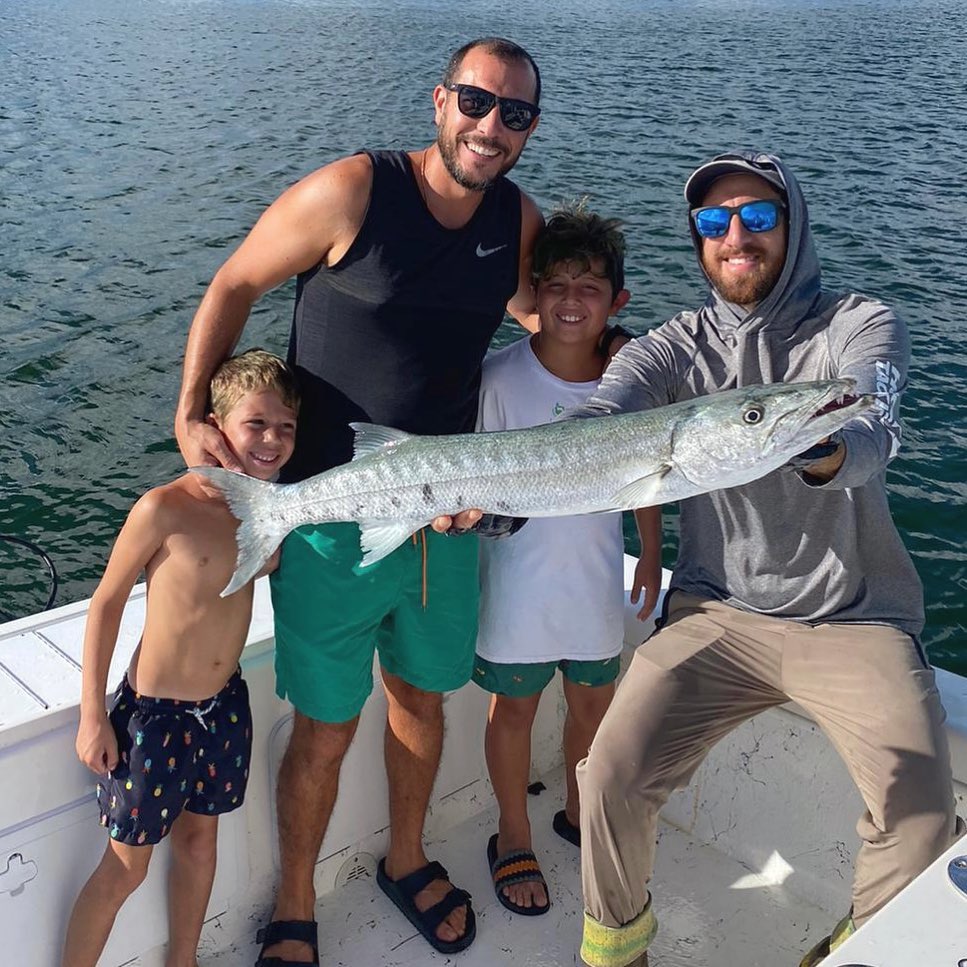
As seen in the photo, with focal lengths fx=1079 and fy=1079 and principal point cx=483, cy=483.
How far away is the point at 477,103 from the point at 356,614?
1.86 metres

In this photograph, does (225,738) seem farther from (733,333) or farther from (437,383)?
(733,333)

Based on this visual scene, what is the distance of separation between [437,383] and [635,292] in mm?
10764

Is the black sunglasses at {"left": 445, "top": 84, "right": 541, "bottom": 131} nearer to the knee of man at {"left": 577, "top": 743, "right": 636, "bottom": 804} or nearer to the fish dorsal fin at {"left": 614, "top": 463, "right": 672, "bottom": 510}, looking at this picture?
the fish dorsal fin at {"left": 614, "top": 463, "right": 672, "bottom": 510}

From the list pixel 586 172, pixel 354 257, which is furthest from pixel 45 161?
pixel 354 257

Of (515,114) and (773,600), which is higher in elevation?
(515,114)

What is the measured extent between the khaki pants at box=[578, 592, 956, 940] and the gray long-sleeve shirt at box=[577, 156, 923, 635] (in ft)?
0.37

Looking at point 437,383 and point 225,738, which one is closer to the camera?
point 225,738

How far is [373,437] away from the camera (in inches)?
143

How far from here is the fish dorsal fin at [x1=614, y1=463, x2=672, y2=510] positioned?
3.36 m

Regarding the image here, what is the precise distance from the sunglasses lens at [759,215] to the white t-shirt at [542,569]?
2.69 ft

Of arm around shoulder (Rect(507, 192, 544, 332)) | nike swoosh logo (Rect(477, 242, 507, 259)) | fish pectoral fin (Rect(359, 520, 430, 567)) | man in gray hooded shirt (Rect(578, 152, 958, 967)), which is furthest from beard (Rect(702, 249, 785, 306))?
fish pectoral fin (Rect(359, 520, 430, 567))

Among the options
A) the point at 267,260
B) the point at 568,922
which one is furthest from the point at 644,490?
the point at 568,922

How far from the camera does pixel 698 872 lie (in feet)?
14.6

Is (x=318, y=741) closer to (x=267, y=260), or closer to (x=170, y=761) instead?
(x=170, y=761)
